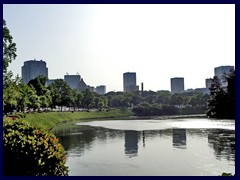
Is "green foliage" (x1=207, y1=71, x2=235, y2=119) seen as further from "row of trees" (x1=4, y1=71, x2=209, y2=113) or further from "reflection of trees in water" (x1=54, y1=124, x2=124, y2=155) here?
"row of trees" (x1=4, y1=71, x2=209, y2=113)

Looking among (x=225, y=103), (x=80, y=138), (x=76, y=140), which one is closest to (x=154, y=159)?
(x=76, y=140)

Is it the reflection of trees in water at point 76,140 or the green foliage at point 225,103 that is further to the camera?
the green foliage at point 225,103

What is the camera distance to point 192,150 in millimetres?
27750

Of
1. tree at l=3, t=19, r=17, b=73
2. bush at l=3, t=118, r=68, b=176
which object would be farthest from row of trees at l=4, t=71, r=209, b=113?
bush at l=3, t=118, r=68, b=176

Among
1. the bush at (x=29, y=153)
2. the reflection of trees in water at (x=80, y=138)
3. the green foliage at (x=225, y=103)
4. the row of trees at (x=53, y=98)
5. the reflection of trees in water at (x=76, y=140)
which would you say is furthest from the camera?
the green foliage at (x=225, y=103)

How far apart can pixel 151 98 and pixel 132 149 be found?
171421 mm

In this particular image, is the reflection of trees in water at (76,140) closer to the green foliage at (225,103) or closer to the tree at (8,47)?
the tree at (8,47)

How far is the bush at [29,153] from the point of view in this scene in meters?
12.3

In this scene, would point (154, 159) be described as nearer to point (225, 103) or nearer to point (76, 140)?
point (76, 140)

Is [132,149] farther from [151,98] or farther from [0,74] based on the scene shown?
[151,98]

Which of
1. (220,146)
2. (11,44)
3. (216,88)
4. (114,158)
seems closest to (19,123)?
(114,158)

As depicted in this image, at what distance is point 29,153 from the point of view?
496 inches

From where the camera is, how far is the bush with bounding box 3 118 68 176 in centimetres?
1234

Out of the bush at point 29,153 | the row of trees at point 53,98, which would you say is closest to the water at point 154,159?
the bush at point 29,153
